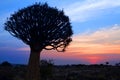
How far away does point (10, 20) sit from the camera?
22328mm

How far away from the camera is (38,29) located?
21.5 meters

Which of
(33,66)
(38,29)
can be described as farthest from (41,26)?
(33,66)

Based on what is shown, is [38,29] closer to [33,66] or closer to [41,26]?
[41,26]

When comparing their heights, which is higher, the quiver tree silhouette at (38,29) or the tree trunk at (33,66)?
the quiver tree silhouette at (38,29)

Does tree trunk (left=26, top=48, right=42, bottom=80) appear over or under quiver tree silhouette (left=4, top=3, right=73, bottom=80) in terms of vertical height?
under

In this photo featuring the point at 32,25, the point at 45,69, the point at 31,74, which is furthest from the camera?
the point at 45,69

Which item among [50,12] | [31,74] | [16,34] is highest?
[50,12]

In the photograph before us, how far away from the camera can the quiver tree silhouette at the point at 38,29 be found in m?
21.4

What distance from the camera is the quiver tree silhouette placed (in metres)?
21.4

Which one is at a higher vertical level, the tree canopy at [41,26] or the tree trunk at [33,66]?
the tree canopy at [41,26]

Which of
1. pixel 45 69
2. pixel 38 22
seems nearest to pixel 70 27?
pixel 38 22

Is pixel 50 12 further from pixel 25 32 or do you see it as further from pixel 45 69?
pixel 45 69

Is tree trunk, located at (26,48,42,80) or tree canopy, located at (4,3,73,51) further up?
tree canopy, located at (4,3,73,51)

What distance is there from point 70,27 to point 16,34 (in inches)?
141
